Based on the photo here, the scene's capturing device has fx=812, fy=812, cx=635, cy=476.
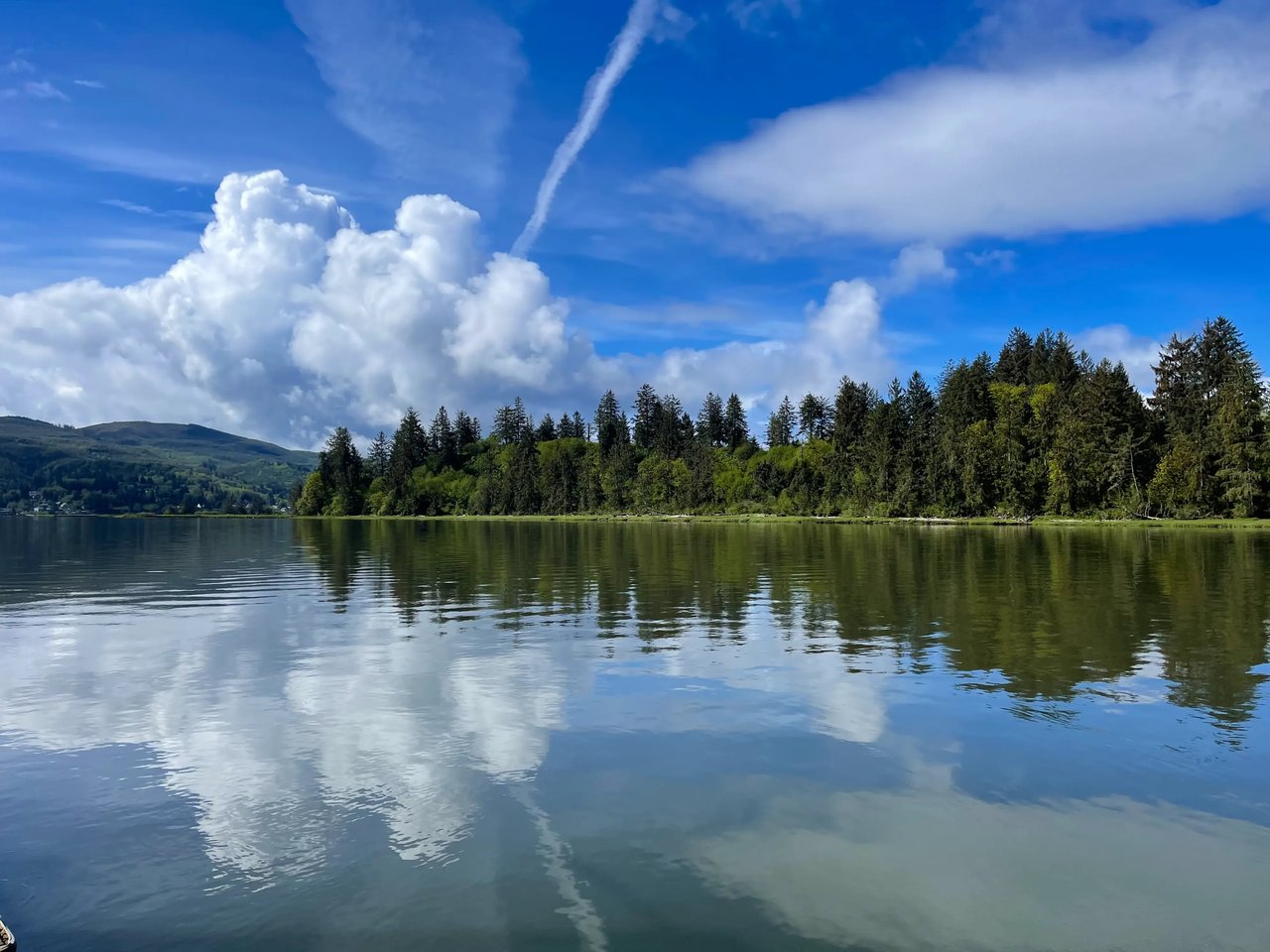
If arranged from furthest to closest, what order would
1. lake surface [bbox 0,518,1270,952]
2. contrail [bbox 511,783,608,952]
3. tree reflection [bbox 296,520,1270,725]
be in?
tree reflection [bbox 296,520,1270,725], lake surface [bbox 0,518,1270,952], contrail [bbox 511,783,608,952]

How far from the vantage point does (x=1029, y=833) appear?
12172mm

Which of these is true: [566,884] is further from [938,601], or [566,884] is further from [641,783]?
[938,601]

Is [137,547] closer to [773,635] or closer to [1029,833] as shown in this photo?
[773,635]

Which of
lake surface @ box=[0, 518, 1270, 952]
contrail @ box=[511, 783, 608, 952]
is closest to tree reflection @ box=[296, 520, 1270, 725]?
Result: lake surface @ box=[0, 518, 1270, 952]

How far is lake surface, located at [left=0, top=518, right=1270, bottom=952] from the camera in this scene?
9.92 meters

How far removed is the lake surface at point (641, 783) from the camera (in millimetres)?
9922

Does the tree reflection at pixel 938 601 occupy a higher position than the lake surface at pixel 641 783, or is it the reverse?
the tree reflection at pixel 938 601

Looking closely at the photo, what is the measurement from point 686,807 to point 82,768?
38.0ft

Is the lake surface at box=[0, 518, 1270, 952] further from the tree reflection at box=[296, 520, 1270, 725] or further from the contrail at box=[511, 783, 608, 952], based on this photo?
the tree reflection at box=[296, 520, 1270, 725]

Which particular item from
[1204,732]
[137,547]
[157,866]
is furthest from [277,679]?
[137,547]

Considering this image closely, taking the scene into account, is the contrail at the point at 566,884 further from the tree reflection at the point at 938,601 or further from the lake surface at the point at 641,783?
the tree reflection at the point at 938,601

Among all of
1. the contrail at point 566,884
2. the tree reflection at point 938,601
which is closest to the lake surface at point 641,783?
the contrail at point 566,884

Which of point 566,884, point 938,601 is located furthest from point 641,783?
point 938,601

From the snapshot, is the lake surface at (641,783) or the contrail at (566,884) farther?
the lake surface at (641,783)
